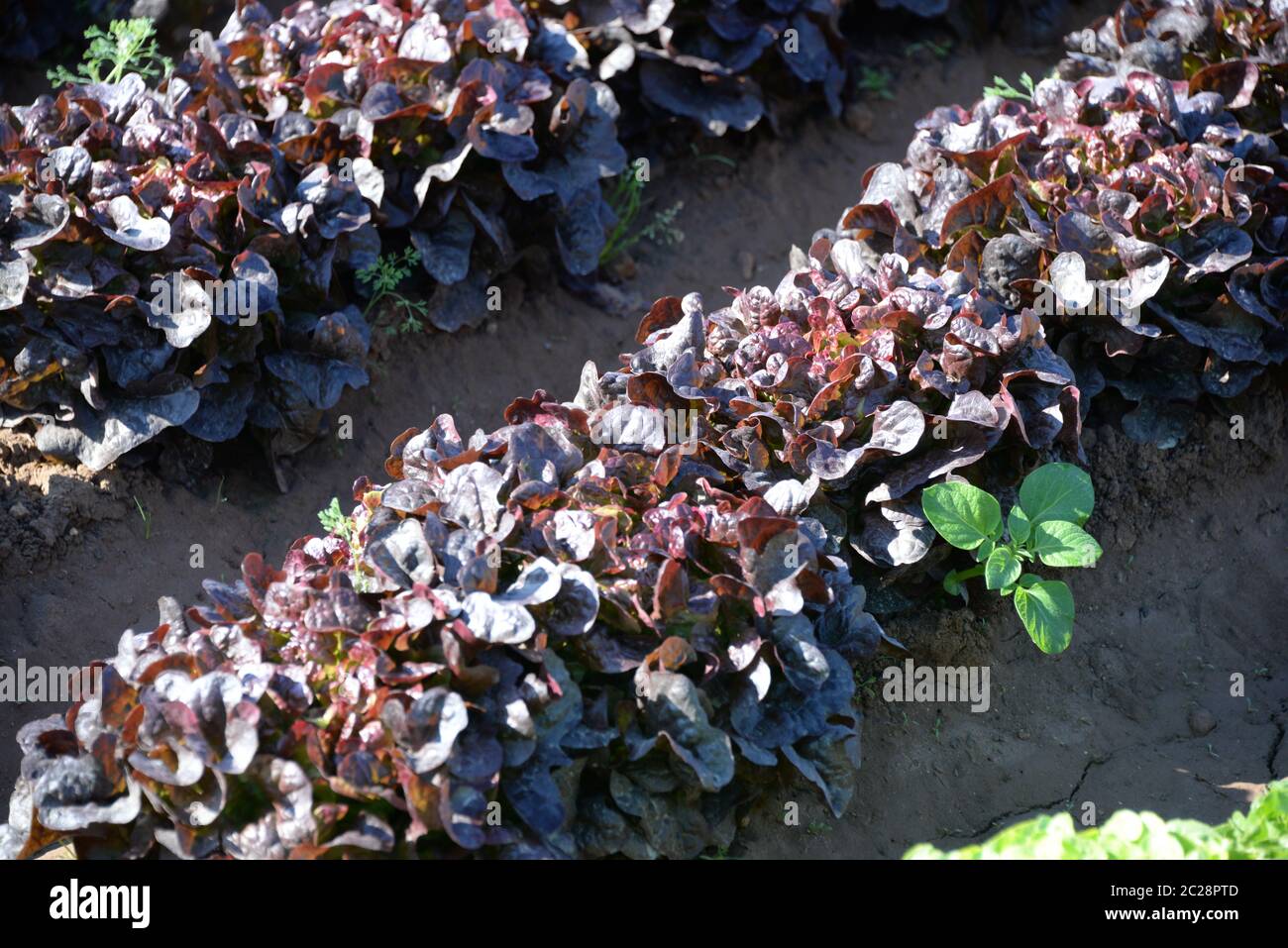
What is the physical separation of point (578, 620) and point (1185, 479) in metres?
2.46

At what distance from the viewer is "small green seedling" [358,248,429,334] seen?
4.26 metres

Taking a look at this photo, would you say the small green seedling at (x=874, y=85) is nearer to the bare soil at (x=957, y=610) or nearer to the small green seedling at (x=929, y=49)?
the small green seedling at (x=929, y=49)

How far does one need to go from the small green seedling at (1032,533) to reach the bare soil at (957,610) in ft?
1.51

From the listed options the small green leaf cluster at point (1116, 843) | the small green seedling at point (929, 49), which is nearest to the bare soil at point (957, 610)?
the small green leaf cluster at point (1116, 843)

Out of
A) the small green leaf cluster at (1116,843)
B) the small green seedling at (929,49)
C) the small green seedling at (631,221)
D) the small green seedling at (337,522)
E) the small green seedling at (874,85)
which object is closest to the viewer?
the small green leaf cluster at (1116,843)

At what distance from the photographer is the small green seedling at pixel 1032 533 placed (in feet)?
10.4

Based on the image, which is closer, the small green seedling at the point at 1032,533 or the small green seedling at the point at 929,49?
the small green seedling at the point at 1032,533

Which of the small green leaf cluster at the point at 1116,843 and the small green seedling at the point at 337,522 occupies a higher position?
the small green seedling at the point at 337,522

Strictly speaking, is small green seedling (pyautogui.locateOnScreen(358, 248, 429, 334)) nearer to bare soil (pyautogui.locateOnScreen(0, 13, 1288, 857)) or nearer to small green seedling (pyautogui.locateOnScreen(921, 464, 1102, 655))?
bare soil (pyautogui.locateOnScreen(0, 13, 1288, 857))

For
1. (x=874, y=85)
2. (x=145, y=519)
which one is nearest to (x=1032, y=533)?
(x=145, y=519)

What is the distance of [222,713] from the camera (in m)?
2.50
